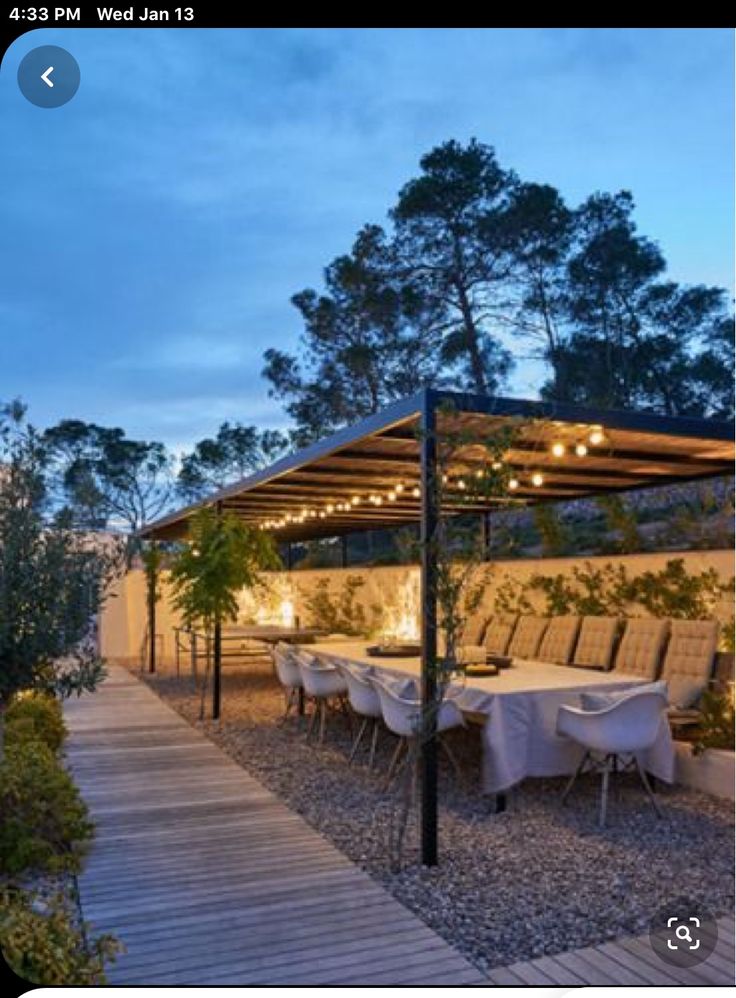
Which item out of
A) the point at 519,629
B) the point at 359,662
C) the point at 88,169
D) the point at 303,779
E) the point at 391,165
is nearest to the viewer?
the point at 88,169

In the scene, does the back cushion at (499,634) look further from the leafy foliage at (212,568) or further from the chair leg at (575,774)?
the chair leg at (575,774)

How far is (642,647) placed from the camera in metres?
7.20

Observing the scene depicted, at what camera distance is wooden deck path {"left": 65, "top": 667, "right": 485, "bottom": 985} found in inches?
114

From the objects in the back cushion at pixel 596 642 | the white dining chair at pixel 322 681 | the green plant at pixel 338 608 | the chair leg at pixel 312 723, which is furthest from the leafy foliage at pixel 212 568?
the green plant at pixel 338 608

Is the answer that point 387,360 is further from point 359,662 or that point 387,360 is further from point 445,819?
point 445,819

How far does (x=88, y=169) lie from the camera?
2656mm

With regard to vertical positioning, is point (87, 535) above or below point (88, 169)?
below

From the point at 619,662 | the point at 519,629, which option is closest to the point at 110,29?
the point at 619,662

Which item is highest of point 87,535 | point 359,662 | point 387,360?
point 387,360

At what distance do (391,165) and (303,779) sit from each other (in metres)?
3.94

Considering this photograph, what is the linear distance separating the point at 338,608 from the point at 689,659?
28.5 feet

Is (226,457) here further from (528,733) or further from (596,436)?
(528,733)

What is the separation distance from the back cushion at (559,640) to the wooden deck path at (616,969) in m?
4.95

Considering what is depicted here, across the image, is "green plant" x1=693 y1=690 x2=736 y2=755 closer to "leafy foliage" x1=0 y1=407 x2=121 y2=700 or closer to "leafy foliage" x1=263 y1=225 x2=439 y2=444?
"leafy foliage" x1=0 y1=407 x2=121 y2=700
